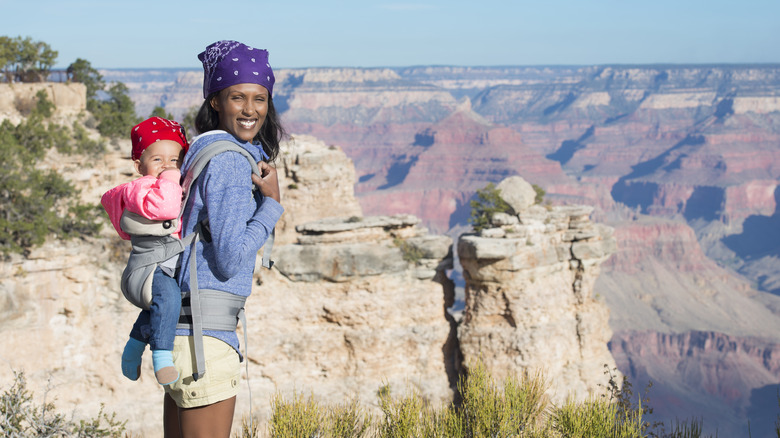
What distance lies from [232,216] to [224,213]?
1.7 inches

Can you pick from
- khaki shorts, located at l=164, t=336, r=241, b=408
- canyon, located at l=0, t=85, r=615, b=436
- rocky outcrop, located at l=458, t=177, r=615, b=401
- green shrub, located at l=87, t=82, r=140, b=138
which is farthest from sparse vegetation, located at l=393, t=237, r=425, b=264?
green shrub, located at l=87, t=82, r=140, b=138

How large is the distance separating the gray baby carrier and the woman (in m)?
0.04

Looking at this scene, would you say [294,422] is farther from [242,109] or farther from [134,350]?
[242,109]

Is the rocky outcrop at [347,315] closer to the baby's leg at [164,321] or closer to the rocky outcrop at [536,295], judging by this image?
the rocky outcrop at [536,295]

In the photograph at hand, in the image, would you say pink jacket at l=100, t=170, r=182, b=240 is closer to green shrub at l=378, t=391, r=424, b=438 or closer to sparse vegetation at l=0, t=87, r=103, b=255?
green shrub at l=378, t=391, r=424, b=438

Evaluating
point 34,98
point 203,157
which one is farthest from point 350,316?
point 34,98

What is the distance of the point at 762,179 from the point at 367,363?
209 meters

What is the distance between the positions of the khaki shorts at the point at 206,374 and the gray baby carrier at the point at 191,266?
58 millimetres

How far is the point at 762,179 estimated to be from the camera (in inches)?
7633

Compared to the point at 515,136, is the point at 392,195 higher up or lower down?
lower down

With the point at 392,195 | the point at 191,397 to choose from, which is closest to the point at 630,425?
the point at 191,397

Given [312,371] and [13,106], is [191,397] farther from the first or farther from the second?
[13,106]

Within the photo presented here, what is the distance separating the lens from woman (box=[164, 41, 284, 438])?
3480mm

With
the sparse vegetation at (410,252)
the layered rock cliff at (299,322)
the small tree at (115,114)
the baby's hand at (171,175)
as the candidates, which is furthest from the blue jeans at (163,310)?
the small tree at (115,114)
